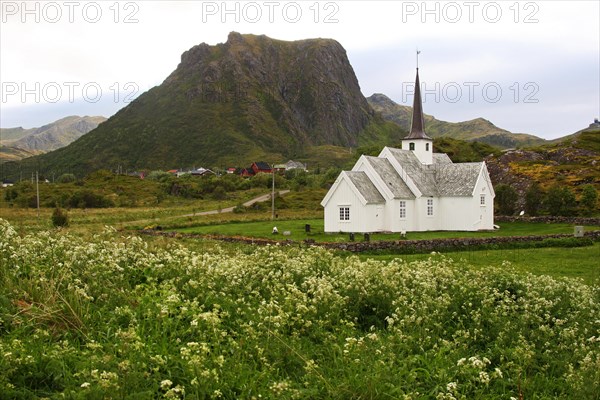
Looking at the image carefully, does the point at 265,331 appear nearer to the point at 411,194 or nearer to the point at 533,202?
the point at 411,194

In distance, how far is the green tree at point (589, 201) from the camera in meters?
53.0

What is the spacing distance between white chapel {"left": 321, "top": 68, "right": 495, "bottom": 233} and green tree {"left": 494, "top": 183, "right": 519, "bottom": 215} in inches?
460

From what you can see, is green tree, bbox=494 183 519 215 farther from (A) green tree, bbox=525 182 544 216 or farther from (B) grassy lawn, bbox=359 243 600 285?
(B) grassy lawn, bbox=359 243 600 285

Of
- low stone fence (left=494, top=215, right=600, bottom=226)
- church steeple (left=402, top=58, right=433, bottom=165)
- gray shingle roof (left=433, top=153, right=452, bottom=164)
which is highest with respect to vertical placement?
church steeple (left=402, top=58, right=433, bottom=165)

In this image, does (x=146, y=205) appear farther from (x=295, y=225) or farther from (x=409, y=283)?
(x=409, y=283)

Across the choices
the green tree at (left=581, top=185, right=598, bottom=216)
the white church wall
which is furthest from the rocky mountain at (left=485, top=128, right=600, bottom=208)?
the white church wall

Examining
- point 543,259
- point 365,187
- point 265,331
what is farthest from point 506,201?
point 265,331

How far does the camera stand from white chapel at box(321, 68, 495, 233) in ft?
135

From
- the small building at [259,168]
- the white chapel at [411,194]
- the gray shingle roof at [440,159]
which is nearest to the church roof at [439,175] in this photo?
the white chapel at [411,194]

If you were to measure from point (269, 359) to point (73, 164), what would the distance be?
7722 inches

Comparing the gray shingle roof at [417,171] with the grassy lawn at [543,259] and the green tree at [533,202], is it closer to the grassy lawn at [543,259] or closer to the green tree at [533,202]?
the green tree at [533,202]

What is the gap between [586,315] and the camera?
38.2 ft

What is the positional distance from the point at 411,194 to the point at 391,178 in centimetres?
204

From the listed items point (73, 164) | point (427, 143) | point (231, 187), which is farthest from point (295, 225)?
point (73, 164)
